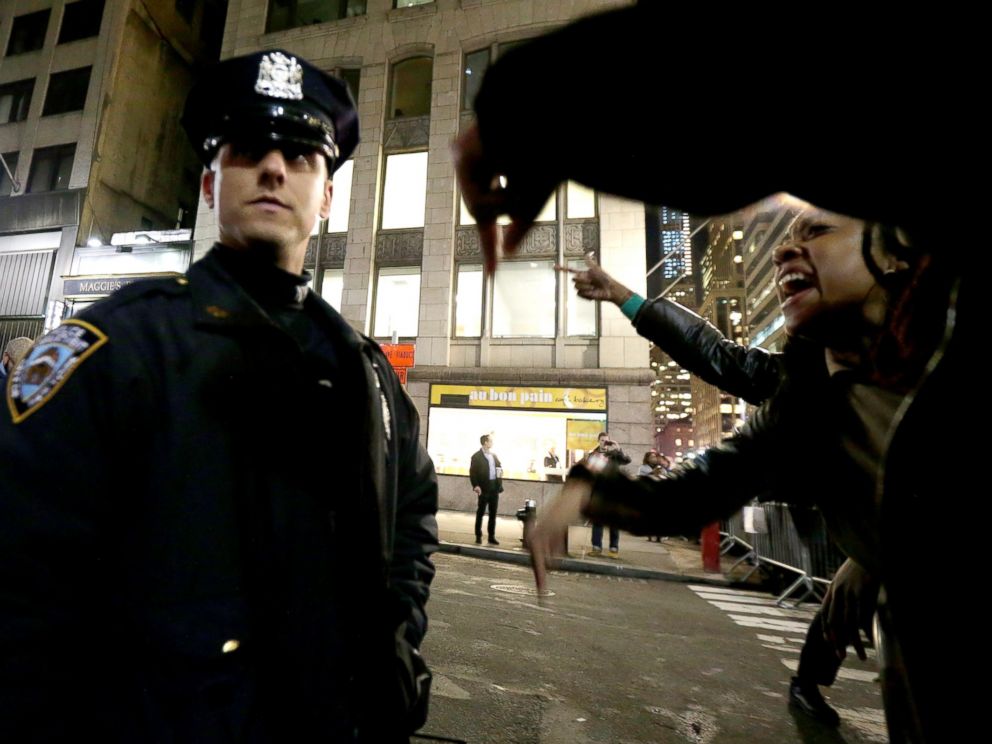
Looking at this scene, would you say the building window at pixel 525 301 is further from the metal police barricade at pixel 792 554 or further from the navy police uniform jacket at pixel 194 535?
the navy police uniform jacket at pixel 194 535

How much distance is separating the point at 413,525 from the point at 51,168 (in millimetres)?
30369

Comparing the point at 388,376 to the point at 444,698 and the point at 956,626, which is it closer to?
the point at 956,626

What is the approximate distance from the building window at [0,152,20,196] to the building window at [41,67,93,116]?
2474 mm

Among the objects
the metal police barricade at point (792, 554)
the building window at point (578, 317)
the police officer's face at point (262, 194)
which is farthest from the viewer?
the building window at point (578, 317)

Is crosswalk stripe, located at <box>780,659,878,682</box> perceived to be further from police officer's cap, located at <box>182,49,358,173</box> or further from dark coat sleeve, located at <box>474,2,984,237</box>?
police officer's cap, located at <box>182,49,358,173</box>

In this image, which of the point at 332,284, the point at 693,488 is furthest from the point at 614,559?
the point at 332,284

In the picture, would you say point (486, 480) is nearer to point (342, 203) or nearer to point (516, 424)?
point (516, 424)

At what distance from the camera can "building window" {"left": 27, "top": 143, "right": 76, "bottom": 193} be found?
22.1 metres

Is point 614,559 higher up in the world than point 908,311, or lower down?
lower down

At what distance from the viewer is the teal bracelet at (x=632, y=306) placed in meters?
3.71

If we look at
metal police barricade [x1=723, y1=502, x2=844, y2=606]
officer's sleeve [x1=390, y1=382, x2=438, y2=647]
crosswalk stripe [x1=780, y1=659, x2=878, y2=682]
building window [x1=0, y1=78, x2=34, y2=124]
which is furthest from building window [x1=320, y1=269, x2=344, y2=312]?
building window [x1=0, y1=78, x2=34, y2=124]

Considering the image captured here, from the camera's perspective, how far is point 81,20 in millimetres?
23578

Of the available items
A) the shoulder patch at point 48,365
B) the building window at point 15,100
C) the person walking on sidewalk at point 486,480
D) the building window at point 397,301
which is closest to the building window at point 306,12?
the building window at point 397,301

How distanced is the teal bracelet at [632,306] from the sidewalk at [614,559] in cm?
380
